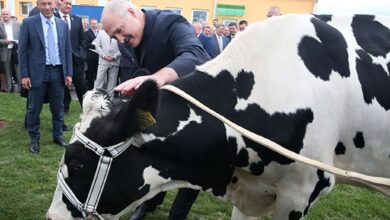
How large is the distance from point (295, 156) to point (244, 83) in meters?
0.56

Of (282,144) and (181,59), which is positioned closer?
(282,144)

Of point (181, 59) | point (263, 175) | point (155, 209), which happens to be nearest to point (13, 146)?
point (155, 209)

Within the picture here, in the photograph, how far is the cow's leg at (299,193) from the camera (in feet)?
7.81

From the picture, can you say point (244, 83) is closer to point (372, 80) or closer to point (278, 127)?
point (278, 127)

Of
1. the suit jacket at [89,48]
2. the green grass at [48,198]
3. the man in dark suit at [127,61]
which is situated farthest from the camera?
the suit jacket at [89,48]

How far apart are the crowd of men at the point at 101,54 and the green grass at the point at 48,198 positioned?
0.28m

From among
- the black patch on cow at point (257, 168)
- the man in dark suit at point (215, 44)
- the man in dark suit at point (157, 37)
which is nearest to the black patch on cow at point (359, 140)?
the black patch on cow at point (257, 168)

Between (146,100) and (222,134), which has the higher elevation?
(146,100)

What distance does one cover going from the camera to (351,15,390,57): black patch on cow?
8.70 ft

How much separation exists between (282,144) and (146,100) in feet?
2.75

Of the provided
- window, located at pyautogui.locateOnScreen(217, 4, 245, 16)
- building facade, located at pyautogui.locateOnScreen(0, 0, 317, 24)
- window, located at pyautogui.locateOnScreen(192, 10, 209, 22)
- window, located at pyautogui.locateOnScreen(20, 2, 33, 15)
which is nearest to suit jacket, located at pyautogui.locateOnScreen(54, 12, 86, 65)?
building facade, located at pyautogui.locateOnScreen(0, 0, 317, 24)

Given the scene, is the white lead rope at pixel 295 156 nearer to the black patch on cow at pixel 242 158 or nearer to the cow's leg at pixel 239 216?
the black patch on cow at pixel 242 158

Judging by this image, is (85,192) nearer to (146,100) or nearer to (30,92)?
(146,100)

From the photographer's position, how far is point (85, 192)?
2.15m
